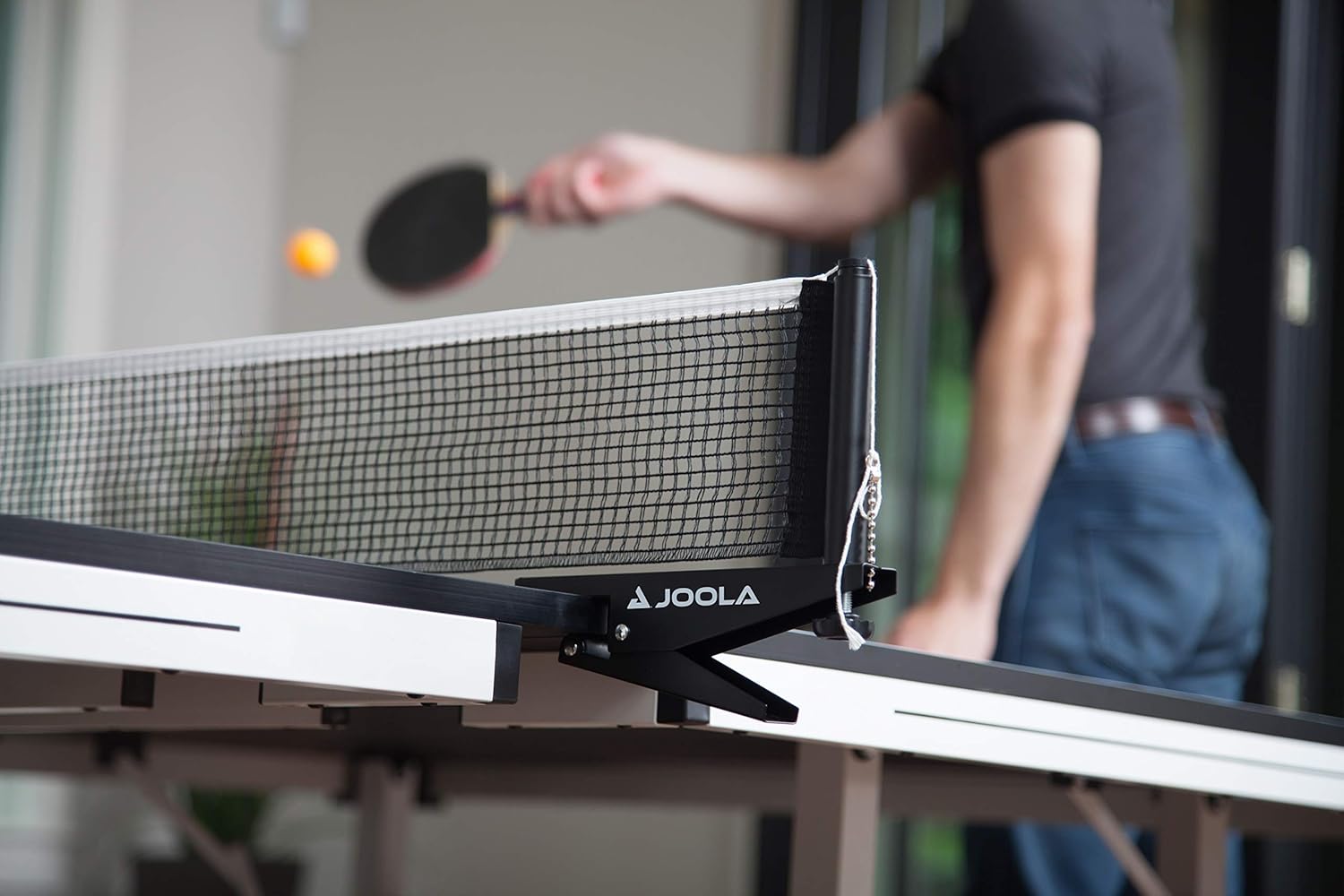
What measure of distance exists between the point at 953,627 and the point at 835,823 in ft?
1.99

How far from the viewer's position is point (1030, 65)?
2168 mm

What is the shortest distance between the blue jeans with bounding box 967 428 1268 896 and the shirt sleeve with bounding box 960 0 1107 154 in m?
0.44

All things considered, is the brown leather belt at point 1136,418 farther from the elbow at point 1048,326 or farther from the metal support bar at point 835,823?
the metal support bar at point 835,823

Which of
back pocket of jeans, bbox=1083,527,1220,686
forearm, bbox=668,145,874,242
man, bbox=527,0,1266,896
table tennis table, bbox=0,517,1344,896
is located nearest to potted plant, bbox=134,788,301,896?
table tennis table, bbox=0,517,1344,896

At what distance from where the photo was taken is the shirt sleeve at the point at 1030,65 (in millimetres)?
2137

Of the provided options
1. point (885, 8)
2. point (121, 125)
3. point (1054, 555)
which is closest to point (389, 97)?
point (121, 125)

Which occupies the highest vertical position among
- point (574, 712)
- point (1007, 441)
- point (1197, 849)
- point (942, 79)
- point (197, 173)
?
point (197, 173)

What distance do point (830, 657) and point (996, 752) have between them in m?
0.17

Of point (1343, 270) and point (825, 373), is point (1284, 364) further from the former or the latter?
point (825, 373)

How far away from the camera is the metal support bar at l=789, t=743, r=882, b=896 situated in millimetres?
1182

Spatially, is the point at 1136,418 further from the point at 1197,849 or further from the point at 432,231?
the point at 432,231

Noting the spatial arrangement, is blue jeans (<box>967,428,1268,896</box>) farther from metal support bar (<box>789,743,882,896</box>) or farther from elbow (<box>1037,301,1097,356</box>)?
metal support bar (<box>789,743,882,896</box>)

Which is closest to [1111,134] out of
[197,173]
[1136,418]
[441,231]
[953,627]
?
[1136,418]

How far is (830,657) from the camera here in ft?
3.53
